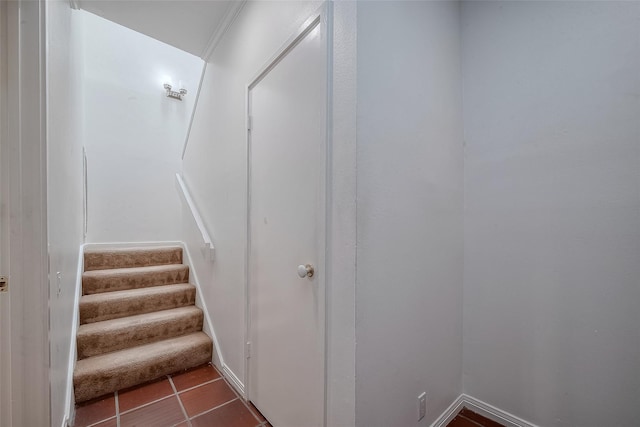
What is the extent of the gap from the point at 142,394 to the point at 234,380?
22.9 inches

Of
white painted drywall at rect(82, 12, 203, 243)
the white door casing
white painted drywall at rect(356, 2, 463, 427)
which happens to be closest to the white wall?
white painted drywall at rect(356, 2, 463, 427)

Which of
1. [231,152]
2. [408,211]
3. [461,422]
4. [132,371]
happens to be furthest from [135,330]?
[461,422]

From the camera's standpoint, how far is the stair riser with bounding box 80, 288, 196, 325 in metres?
2.01

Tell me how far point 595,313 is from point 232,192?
2.08m

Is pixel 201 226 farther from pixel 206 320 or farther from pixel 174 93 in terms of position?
pixel 174 93

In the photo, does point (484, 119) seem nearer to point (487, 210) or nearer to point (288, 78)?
point (487, 210)

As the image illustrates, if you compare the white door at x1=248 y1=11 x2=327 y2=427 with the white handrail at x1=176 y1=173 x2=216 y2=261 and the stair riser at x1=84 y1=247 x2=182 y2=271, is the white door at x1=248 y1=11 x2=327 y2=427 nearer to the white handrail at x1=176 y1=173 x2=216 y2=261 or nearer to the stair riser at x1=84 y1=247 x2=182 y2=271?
the white handrail at x1=176 y1=173 x2=216 y2=261

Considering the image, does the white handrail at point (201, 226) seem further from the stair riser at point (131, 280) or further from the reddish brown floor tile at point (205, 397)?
the reddish brown floor tile at point (205, 397)

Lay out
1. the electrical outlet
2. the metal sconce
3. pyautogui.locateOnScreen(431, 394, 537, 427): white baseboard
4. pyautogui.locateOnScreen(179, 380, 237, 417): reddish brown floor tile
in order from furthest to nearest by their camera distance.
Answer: the metal sconce, pyautogui.locateOnScreen(179, 380, 237, 417): reddish brown floor tile, pyautogui.locateOnScreen(431, 394, 537, 427): white baseboard, the electrical outlet

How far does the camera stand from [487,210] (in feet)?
4.94

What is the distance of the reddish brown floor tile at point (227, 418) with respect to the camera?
4.87 ft

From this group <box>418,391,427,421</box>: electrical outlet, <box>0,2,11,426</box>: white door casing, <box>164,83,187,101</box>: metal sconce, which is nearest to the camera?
<box>0,2,11,426</box>: white door casing

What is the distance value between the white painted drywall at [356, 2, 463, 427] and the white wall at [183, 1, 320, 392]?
543 mm

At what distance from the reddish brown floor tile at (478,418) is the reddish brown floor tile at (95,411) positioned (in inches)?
81.2
